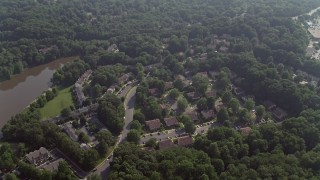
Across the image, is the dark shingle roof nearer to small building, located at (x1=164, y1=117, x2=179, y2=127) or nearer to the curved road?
small building, located at (x1=164, y1=117, x2=179, y2=127)

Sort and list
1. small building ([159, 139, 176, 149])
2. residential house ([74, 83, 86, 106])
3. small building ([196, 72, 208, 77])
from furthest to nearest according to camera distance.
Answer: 1. small building ([196, 72, 208, 77])
2. residential house ([74, 83, 86, 106])
3. small building ([159, 139, 176, 149])

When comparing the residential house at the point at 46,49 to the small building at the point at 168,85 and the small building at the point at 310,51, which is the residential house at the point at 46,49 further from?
the small building at the point at 310,51

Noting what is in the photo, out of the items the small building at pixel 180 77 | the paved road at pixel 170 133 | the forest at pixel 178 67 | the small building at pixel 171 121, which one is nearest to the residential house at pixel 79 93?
the forest at pixel 178 67

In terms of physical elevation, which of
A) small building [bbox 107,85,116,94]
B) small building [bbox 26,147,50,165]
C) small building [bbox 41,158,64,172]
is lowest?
small building [bbox 107,85,116,94]

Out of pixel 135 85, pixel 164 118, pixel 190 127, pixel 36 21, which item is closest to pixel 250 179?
pixel 190 127

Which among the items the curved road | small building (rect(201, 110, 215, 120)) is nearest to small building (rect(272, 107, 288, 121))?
small building (rect(201, 110, 215, 120))

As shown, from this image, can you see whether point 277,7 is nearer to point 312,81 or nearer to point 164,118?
point 312,81
